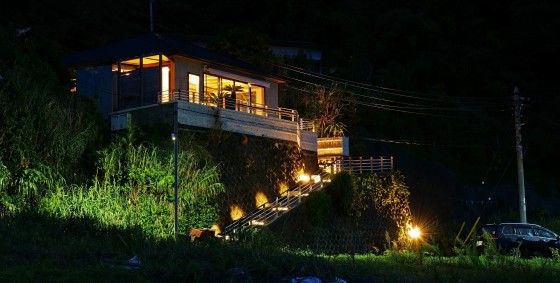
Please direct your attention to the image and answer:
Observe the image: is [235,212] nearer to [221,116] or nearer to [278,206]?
[278,206]

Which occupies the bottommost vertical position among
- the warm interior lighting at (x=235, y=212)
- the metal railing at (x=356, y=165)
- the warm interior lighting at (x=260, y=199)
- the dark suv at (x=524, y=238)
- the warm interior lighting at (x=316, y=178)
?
the dark suv at (x=524, y=238)

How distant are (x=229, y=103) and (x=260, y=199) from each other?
4.71 meters

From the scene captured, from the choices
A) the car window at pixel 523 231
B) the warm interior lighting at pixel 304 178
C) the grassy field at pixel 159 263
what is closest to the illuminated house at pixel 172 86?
the warm interior lighting at pixel 304 178

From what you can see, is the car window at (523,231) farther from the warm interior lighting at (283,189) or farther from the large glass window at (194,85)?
the large glass window at (194,85)

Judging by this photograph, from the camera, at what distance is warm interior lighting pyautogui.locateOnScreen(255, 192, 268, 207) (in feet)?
113

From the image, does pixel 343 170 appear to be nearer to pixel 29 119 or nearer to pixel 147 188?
pixel 147 188

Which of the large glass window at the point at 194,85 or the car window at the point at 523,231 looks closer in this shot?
the car window at the point at 523,231

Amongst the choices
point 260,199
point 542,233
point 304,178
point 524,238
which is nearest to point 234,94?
point 304,178

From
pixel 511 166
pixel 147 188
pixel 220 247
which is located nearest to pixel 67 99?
pixel 147 188

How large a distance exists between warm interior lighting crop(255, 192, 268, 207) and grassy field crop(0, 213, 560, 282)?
12.5m

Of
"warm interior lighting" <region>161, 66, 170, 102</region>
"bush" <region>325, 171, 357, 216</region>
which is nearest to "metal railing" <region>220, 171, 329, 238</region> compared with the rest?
"bush" <region>325, 171, 357, 216</region>

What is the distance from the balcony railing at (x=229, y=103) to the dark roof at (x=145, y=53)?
1.63m

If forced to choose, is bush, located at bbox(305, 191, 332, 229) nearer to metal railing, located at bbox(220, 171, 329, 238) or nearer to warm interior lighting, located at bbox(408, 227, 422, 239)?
metal railing, located at bbox(220, 171, 329, 238)

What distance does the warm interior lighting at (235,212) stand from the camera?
3238 centimetres
